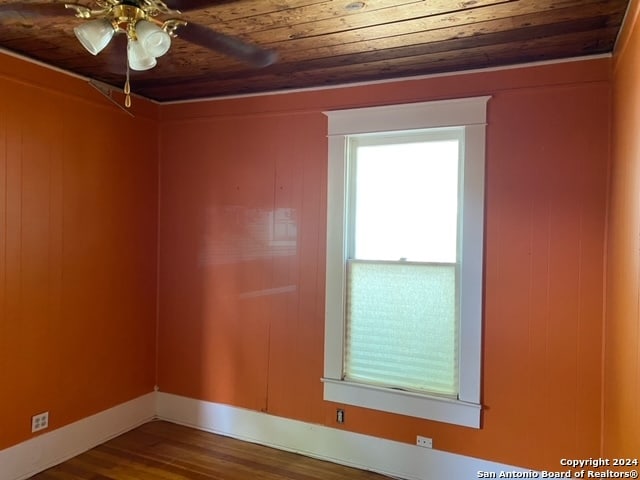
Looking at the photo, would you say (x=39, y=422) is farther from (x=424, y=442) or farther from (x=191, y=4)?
(x=191, y=4)

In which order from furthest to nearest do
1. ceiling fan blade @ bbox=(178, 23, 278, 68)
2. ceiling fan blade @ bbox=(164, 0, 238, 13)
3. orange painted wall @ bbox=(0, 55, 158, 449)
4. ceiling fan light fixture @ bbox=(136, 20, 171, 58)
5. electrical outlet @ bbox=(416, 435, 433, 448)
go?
electrical outlet @ bbox=(416, 435, 433, 448) < orange painted wall @ bbox=(0, 55, 158, 449) < ceiling fan blade @ bbox=(164, 0, 238, 13) < ceiling fan blade @ bbox=(178, 23, 278, 68) < ceiling fan light fixture @ bbox=(136, 20, 171, 58)

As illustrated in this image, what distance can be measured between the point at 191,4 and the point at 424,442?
2750 mm

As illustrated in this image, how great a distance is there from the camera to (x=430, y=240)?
298 cm

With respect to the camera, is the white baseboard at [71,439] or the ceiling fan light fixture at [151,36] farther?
the white baseboard at [71,439]

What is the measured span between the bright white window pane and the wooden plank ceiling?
51 cm

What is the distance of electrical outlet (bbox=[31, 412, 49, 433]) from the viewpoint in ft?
9.58

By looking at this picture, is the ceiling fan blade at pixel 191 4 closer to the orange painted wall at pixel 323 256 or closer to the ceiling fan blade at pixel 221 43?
the ceiling fan blade at pixel 221 43

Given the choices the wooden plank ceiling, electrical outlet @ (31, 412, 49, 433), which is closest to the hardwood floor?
electrical outlet @ (31, 412, 49, 433)

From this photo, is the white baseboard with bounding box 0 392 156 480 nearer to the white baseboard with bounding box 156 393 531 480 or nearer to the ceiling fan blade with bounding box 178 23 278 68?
the white baseboard with bounding box 156 393 531 480

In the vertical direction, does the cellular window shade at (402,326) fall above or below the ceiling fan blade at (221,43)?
below

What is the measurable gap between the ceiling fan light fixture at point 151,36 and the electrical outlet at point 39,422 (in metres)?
2.49

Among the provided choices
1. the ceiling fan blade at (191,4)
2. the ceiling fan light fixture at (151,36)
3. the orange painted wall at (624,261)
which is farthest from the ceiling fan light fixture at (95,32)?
the orange painted wall at (624,261)

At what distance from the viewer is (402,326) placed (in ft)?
9.95

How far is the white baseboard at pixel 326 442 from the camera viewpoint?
2861 millimetres
